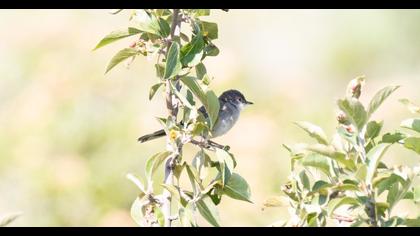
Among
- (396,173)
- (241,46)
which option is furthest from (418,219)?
(241,46)

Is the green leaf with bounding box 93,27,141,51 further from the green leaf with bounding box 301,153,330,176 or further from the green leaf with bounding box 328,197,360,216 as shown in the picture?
the green leaf with bounding box 328,197,360,216

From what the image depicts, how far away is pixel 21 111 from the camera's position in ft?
23.8

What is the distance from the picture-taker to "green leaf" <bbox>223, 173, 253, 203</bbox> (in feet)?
5.92

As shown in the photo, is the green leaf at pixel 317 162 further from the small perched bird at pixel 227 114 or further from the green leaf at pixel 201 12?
the small perched bird at pixel 227 114

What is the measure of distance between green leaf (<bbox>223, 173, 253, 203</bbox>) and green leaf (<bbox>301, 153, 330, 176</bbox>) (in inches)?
8.5

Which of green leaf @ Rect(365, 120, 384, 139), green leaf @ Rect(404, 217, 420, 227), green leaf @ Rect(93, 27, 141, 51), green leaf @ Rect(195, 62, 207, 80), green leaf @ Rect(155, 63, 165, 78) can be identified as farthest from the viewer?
green leaf @ Rect(195, 62, 207, 80)

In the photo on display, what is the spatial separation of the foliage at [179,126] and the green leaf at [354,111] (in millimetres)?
304

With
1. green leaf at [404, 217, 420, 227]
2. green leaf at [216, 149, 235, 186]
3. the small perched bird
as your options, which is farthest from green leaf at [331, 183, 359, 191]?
the small perched bird

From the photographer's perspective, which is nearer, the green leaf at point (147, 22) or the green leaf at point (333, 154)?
the green leaf at point (333, 154)

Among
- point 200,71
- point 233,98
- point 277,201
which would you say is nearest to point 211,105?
point 200,71

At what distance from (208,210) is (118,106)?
Result: 5189 millimetres

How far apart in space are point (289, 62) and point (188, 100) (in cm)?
684

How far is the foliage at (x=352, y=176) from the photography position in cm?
153

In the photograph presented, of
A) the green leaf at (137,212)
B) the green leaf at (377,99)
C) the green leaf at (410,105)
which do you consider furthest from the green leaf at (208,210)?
the green leaf at (410,105)
